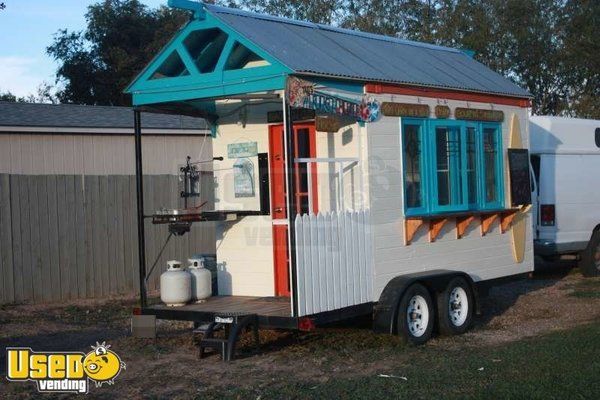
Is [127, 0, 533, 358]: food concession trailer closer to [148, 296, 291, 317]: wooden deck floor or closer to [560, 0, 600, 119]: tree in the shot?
[148, 296, 291, 317]: wooden deck floor

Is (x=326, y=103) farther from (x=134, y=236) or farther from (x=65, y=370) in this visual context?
(x=134, y=236)

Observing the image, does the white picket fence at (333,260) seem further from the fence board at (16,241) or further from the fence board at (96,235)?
the fence board at (16,241)

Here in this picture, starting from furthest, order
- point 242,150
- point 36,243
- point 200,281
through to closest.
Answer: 1. point 36,243
2. point 242,150
3. point 200,281

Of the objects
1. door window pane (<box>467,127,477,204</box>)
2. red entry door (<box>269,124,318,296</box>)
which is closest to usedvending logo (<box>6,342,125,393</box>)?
red entry door (<box>269,124,318,296</box>)

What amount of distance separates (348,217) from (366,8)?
21.6 metres

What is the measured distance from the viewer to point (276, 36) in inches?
378

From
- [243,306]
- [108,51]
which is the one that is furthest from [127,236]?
[108,51]

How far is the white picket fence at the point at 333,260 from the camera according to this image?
340 inches

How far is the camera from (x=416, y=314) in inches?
394

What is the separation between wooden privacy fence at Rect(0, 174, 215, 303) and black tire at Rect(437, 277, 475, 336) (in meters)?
6.37

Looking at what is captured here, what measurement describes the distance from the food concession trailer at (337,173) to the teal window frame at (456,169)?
22 mm

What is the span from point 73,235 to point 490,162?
7.01 metres

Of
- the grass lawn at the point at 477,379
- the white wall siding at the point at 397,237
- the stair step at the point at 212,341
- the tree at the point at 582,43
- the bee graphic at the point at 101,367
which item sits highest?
the tree at the point at 582,43

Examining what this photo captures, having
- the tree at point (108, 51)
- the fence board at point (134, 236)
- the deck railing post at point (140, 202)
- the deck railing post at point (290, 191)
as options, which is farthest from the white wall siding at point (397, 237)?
the tree at point (108, 51)
